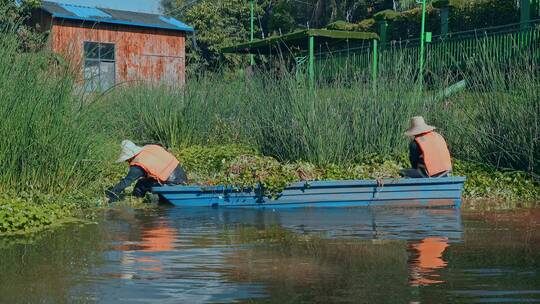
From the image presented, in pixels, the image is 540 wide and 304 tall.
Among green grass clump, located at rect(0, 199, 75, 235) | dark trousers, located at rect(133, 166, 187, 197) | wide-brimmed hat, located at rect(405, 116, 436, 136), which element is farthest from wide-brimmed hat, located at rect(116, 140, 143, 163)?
wide-brimmed hat, located at rect(405, 116, 436, 136)

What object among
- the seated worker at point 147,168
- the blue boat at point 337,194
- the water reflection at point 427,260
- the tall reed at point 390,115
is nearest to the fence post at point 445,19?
the tall reed at point 390,115

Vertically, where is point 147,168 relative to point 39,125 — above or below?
below

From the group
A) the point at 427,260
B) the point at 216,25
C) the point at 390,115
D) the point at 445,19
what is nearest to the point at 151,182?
the point at 390,115

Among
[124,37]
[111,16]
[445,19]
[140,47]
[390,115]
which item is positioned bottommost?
[390,115]

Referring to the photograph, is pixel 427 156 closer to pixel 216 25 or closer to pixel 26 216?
pixel 26 216

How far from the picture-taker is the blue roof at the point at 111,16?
92.8 feet

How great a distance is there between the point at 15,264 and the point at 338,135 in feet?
20.5

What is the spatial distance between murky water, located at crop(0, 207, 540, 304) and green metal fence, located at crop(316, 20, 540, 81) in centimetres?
397

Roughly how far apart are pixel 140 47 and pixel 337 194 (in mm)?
20638

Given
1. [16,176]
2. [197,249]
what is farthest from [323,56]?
[197,249]

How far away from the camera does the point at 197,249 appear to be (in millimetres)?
8109

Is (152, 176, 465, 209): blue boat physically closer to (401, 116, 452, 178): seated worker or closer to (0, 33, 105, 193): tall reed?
(401, 116, 452, 178): seated worker

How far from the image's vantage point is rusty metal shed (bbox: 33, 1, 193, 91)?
93.1 ft

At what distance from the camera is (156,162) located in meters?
11.6
